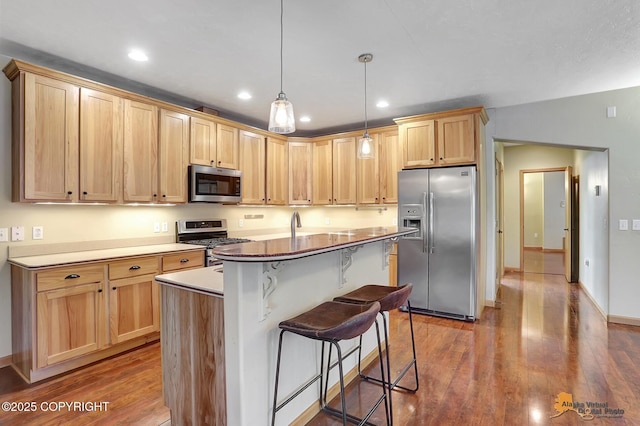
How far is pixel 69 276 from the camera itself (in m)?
2.55

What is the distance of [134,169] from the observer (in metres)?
3.22

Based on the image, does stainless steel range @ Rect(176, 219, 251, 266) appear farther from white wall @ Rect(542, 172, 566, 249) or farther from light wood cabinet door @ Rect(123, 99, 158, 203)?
white wall @ Rect(542, 172, 566, 249)

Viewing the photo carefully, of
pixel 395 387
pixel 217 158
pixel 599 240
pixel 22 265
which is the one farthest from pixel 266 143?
pixel 599 240

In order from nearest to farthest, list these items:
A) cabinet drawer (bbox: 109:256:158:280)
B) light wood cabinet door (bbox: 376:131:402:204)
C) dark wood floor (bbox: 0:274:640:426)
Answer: dark wood floor (bbox: 0:274:640:426) < cabinet drawer (bbox: 109:256:158:280) < light wood cabinet door (bbox: 376:131:402:204)

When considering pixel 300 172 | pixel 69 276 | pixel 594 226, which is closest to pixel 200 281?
pixel 69 276

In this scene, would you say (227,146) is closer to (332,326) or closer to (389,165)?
(389,165)

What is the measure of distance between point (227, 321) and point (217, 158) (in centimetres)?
289

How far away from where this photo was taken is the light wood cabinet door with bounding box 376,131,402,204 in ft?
14.9

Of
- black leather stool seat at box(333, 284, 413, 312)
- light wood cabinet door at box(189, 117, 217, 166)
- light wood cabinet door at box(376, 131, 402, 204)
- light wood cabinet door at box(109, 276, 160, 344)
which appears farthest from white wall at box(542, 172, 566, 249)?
light wood cabinet door at box(109, 276, 160, 344)

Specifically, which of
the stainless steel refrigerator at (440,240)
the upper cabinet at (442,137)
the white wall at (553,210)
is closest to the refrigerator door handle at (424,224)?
the stainless steel refrigerator at (440,240)

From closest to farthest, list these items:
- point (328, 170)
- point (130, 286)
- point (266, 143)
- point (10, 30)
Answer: point (10, 30) → point (130, 286) → point (266, 143) → point (328, 170)

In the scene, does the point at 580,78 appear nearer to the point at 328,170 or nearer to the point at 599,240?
the point at 599,240

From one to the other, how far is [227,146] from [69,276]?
227 centimetres

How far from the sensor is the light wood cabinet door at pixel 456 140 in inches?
148
